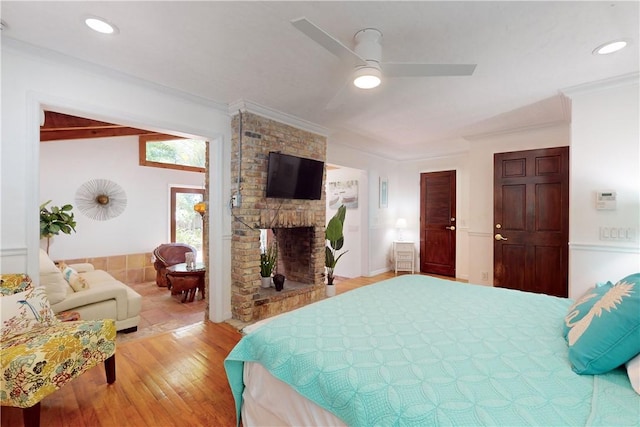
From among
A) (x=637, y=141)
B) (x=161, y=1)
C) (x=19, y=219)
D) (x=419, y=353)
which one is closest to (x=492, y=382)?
(x=419, y=353)

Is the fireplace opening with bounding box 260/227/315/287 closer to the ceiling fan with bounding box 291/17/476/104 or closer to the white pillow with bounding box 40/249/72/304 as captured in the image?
the white pillow with bounding box 40/249/72/304

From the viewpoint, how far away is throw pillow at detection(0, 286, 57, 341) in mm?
1803

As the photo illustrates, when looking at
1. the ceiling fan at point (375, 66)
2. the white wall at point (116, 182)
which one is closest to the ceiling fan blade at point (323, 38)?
the ceiling fan at point (375, 66)

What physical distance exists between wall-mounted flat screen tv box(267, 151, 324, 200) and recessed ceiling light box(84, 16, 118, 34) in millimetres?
1709

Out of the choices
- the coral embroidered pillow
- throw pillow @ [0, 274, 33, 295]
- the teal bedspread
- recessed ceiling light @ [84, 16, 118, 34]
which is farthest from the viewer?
throw pillow @ [0, 274, 33, 295]

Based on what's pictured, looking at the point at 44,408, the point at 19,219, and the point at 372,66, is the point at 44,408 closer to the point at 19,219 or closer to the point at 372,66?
the point at 19,219

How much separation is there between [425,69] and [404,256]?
4.49m

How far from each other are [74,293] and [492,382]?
11.7 ft

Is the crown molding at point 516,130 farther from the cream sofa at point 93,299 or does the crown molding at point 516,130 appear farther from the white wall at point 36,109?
the cream sofa at point 93,299

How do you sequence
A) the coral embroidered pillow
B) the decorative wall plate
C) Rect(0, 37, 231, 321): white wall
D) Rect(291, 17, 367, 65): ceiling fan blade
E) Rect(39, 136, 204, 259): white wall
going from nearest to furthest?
the coral embroidered pillow < Rect(291, 17, 367, 65): ceiling fan blade < Rect(0, 37, 231, 321): white wall < Rect(39, 136, 204, 259): white wall < the decorative wall plate

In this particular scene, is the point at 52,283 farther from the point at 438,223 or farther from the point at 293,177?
the point at 438,223

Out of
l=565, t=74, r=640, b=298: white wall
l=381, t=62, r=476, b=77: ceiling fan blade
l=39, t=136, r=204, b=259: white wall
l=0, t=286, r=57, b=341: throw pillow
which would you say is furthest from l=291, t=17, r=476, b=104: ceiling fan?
l=39, t=136, r=204, b=259: white wall

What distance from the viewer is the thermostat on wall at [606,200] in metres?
2.57

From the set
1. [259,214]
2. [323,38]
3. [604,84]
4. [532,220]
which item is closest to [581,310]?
[323,38]
